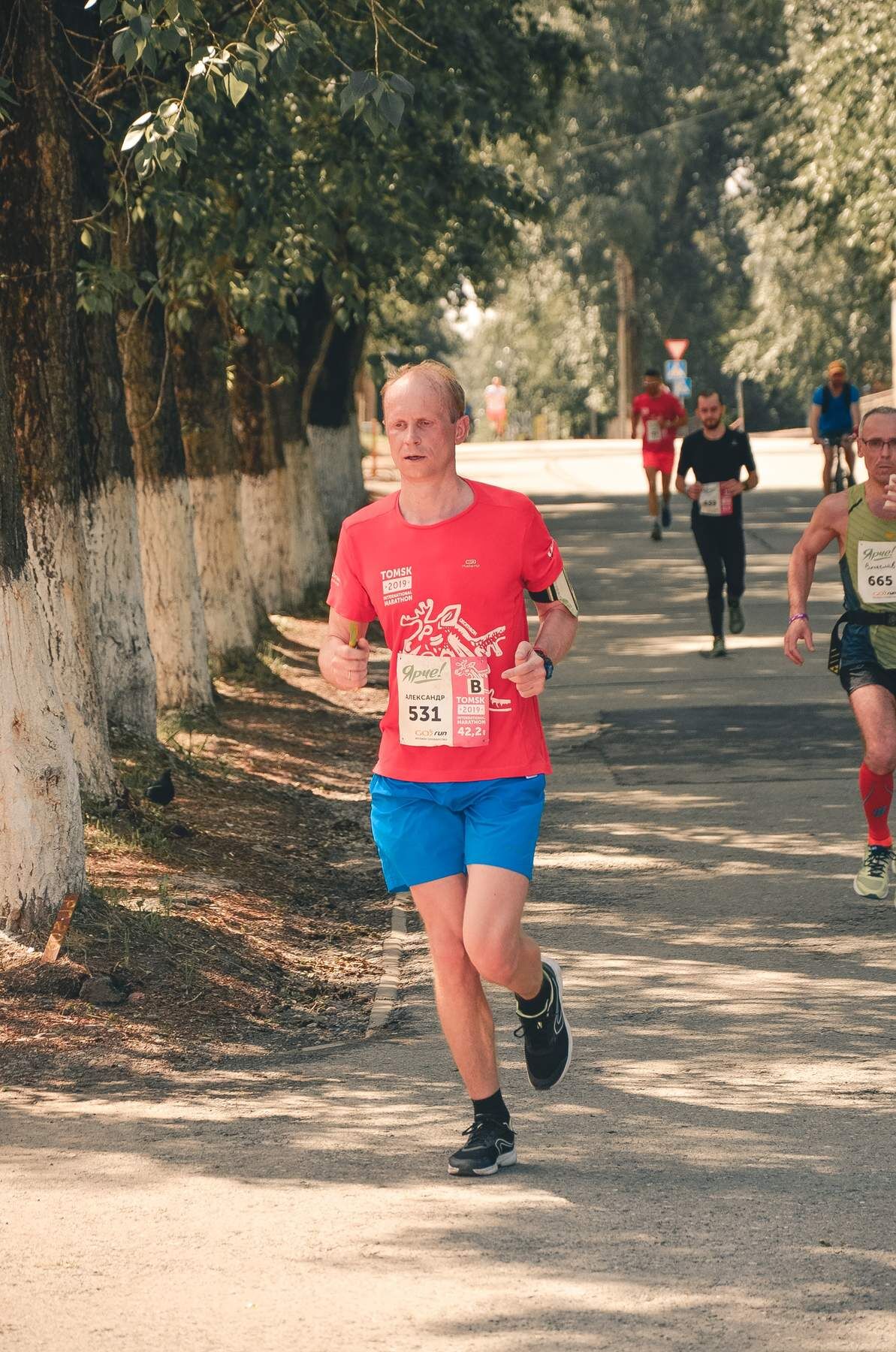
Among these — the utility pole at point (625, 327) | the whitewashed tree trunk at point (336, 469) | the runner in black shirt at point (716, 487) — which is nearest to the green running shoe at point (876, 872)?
the runner in black shirt at point (716, 487)

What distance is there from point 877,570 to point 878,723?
612 millimetres

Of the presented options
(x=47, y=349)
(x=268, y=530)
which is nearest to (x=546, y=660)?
(x=47, y=349)

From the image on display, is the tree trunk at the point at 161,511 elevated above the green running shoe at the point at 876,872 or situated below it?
above

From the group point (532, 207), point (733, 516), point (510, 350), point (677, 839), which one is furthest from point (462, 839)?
point (510, 350)

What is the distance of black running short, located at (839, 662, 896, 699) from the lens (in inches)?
331

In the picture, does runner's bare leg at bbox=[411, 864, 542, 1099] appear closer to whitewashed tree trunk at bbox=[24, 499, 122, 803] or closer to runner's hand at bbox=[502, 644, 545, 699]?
runner's hand at bbox=[502, 644, 545, 699]

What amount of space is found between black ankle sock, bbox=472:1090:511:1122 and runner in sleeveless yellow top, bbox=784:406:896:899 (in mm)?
3135

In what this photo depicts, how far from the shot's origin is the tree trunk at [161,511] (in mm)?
13070

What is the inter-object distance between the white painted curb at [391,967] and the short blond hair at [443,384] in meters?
2.58

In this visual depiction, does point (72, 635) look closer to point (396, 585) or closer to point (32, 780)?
point (32, 780)

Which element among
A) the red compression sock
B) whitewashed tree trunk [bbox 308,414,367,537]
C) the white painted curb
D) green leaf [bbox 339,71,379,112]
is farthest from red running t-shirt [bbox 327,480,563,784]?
whitewashed tree trunk [bbox 308,414,367,537]

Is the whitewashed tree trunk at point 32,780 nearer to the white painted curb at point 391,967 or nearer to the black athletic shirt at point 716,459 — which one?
the white painted curb at point 391,967

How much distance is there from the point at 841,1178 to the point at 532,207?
17.0 m

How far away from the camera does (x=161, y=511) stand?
13117mm
